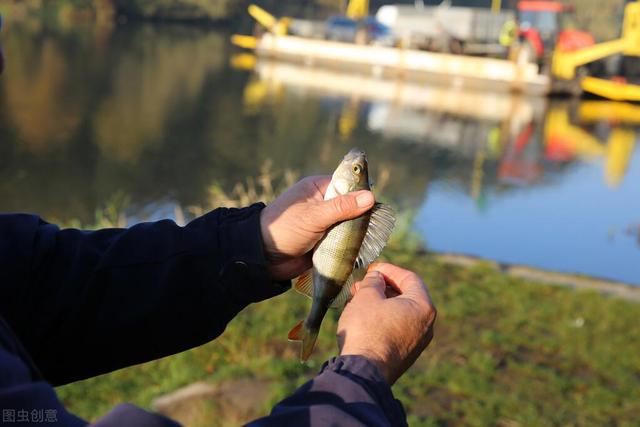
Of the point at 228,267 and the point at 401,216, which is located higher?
the point at 228,267

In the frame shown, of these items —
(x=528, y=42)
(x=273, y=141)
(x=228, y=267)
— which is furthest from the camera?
(x=528, y=42)

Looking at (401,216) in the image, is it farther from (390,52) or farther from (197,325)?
(390,52)

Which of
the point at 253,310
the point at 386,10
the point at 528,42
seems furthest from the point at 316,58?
the point at 253,310

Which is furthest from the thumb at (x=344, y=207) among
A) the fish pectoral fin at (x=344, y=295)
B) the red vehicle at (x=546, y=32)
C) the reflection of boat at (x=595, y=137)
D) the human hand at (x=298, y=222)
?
the red vehicle at (x=546, y=32)

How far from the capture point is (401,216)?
8.92 meters

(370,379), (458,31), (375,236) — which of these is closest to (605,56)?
(458,31)

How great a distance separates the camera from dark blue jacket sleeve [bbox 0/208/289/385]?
6.27 ft

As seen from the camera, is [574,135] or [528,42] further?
[528,42]

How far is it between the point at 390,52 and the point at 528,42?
489 centimetres

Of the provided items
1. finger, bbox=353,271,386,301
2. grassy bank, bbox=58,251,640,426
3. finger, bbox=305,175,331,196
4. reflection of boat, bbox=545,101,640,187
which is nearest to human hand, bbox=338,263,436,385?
finger, bbox=353,271,386,301

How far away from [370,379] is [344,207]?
0.64 meters

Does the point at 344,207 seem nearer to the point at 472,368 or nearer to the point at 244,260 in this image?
the point at 244,260

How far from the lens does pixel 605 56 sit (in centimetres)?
2409

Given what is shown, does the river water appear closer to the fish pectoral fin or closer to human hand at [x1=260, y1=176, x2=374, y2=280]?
human hand at [x1=260, y1=176, x2=374, y2=280]
